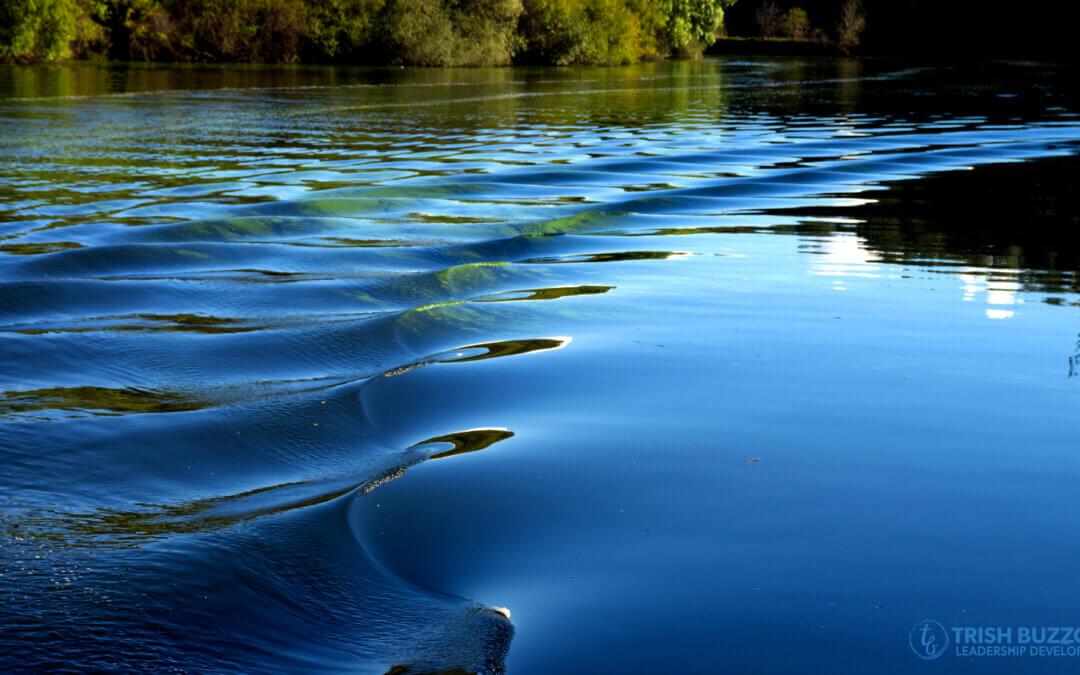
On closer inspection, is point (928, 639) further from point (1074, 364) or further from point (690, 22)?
point (690, 22)

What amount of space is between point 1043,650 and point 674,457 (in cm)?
153

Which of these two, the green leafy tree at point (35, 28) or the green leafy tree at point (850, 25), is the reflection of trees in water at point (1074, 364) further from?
the green leafy tree at point (850, 25)

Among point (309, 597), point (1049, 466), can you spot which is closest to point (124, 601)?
point (309, 597)

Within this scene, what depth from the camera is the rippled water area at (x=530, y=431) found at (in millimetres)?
2691

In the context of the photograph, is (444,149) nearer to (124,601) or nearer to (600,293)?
(600,293)

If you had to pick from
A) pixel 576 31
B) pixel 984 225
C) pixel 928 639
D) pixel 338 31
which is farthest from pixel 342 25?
pixel 928 639

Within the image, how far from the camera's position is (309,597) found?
2801mm

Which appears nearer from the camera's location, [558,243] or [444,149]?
[558,243]

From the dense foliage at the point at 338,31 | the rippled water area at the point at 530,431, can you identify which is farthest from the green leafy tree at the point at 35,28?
the rippled water area at the point at 530,431

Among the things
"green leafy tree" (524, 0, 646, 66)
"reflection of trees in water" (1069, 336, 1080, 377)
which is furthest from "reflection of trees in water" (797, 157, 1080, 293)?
"green leafy tree" (524, 0, 646, 66)

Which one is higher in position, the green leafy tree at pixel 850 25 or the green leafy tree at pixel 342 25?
the green leafy tree at pixel 850 25

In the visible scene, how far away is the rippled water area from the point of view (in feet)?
8.83

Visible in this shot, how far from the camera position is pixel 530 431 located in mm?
4180

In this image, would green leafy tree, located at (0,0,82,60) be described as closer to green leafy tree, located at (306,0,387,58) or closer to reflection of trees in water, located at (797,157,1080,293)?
green leafy tree, located at (306,0,387,58)
